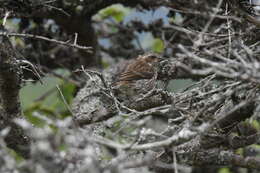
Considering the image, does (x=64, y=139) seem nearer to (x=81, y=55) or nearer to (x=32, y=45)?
(x=32, y=45)

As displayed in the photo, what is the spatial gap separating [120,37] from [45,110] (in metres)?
0.75

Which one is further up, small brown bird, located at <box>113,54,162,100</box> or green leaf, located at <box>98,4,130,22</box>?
small brown bird, located at <box>113,54,162,100</box>

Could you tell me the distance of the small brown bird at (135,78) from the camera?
9.53 ft

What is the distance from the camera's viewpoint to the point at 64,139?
158cm

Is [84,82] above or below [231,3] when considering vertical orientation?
below

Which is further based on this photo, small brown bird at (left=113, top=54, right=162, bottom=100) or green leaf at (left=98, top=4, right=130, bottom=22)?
green leaf at (left=98, top=4, right=130, bottom=22)

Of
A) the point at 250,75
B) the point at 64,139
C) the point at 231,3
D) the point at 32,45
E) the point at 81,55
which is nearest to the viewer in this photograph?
the point at 64,139

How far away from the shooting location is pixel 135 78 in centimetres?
306

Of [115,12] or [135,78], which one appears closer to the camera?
[135,78]

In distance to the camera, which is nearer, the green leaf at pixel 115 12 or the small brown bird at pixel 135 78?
the small brown bird at pixel 135 78

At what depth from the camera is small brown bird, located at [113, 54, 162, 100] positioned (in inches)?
114

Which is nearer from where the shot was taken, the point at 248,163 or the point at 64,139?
the point at 64,139

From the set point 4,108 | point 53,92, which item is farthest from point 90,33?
point 4,108

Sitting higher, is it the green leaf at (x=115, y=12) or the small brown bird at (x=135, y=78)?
the small brown bird at (x=135, y=78)
